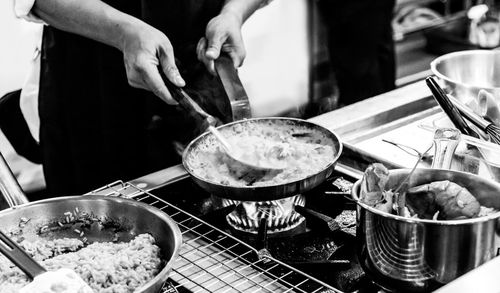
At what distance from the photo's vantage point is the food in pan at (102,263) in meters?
1.21

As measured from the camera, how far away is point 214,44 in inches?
80.9

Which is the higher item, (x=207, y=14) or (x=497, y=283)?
(x=207, y=14)

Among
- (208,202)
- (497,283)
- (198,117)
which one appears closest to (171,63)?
(198,117)

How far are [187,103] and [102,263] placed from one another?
2.35 feet

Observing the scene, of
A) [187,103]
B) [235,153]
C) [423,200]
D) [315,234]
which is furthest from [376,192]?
[187,103]

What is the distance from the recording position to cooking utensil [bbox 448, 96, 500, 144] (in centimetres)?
163

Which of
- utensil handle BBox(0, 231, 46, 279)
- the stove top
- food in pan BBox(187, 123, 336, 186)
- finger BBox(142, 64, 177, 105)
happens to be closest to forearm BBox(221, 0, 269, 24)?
finger BBox(142, 64, 177, 105)

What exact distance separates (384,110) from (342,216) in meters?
0.64

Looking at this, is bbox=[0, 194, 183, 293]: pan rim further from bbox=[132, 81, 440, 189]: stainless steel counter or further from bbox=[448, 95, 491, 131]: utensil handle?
bbox=[448, 95, 491, 131]: utensil handle

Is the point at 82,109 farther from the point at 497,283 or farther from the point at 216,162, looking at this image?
the point at 497,283

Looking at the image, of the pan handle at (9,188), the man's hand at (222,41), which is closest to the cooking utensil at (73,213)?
the pan handle at (9,188)

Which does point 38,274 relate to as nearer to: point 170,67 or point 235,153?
point 235,153

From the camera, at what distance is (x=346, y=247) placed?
4.75ft

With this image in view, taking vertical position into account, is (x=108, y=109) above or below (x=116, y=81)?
below
